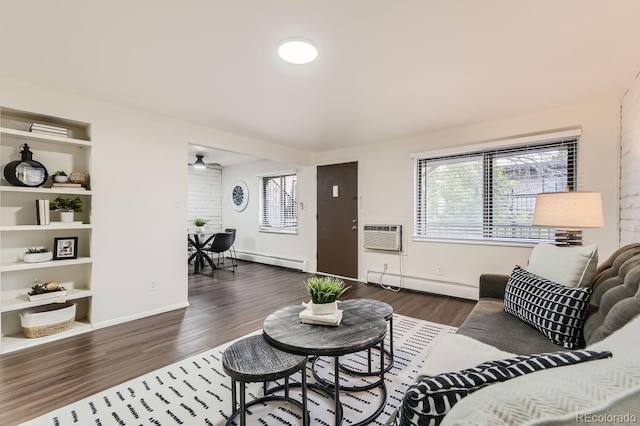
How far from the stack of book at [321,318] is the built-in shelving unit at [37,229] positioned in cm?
243

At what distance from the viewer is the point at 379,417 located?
156 cm

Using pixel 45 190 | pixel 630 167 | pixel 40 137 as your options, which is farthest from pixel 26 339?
pixel 630 167

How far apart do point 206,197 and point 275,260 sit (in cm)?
254

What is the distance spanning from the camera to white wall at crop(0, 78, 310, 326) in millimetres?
2814

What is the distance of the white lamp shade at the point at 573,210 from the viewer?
2.15 metres

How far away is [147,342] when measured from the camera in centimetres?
250

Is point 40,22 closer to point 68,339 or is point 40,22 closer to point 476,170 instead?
point 68,339

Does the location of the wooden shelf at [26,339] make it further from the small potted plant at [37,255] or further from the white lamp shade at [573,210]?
the white lamp shade at [573,210]

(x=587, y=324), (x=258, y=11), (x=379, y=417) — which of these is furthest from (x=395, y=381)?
(x=258, y=11)

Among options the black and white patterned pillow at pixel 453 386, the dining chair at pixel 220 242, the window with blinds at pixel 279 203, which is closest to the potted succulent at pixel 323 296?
the black and white patterned pillow at pixel 453 386

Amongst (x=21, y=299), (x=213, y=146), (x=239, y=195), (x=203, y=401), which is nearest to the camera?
(x=203, y=401)

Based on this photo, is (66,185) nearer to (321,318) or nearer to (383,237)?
(321,318)

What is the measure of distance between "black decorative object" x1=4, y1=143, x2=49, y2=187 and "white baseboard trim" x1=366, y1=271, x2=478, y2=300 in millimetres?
4029

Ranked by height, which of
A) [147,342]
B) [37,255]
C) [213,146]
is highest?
[213,146]
